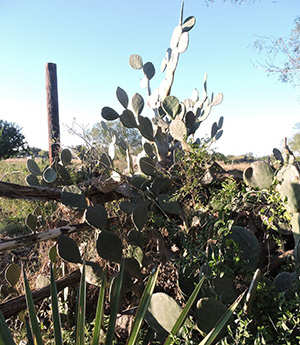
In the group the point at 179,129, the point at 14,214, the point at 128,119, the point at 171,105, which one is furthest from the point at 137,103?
the point at 14,214

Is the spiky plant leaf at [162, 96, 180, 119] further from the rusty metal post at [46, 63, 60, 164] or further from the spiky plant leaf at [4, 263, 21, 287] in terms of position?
the rusty metal post at [46, 63, 60, 164]

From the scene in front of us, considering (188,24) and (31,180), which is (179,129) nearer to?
(188,24)

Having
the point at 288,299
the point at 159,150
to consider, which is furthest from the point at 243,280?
the point at 159,150

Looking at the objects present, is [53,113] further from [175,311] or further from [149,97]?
[175,311]

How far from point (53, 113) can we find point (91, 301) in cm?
400

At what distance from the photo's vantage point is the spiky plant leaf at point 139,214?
5.35 ft

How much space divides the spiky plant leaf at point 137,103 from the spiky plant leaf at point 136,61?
0.47m

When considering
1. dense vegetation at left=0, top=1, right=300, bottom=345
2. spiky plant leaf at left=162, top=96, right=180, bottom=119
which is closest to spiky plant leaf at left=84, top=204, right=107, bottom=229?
dense vegetation at left=0, top=1, right=300, bottom=345

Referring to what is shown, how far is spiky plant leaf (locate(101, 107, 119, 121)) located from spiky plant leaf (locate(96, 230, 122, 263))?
3.31 ft

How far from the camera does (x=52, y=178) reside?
6.42 feet

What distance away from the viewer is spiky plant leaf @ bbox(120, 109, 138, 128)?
7.09ft

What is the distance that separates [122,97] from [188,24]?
727 millimetres

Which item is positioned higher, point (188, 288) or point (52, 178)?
point (52, 178)

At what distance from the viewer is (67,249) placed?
1.60 m
